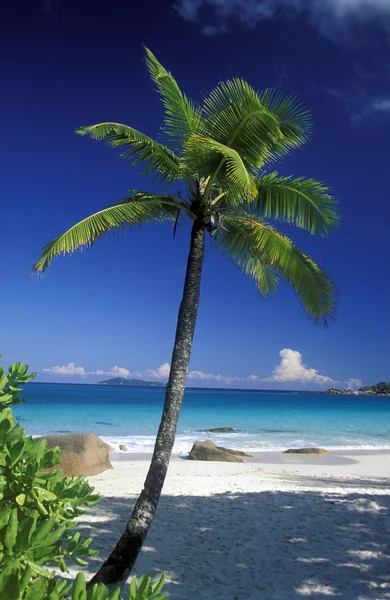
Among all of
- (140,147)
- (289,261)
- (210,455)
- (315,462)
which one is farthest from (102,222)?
(315,462)

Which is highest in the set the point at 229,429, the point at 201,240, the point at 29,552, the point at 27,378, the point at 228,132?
the point at 228,132

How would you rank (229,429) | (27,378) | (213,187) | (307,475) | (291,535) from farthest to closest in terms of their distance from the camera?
(229,429) < (307,475) < (291,535) < (213,187) < (27,378)

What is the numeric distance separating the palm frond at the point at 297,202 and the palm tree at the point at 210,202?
0.05 feet

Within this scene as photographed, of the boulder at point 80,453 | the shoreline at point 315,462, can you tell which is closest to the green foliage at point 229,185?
the boulder at point 80,453

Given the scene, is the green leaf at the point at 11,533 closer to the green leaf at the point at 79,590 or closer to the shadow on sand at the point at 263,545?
the green leaf at the point at 79,590

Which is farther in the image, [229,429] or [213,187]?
[229,429]

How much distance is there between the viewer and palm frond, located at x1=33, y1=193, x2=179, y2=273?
7047mm

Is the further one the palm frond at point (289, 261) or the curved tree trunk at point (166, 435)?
the palm frond at point (289, 261)

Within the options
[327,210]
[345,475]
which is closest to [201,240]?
[327,210]

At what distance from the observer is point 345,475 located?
52.7 feet

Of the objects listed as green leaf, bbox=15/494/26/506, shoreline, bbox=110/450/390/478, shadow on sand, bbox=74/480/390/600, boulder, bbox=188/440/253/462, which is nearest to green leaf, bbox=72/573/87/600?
green leaf, bbox=15/494/26/506

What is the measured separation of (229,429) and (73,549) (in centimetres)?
3399

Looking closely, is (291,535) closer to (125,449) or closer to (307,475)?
(307,475)

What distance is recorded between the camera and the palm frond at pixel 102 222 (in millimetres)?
7047
